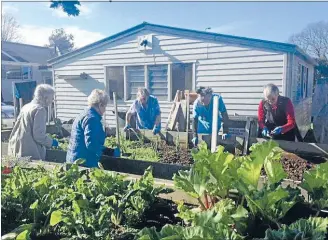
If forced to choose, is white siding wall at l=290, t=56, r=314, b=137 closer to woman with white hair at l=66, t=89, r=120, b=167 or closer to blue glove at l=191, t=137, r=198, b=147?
blue glove at l=191, t=137, r=198, b=147

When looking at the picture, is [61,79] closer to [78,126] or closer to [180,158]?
[180,158]

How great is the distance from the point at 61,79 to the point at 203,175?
9013mm

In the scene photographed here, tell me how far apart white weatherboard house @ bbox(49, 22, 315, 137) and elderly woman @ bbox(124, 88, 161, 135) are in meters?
2.55

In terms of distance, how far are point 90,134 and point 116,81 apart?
6319 mm

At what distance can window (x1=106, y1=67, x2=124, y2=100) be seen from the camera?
27.8ft

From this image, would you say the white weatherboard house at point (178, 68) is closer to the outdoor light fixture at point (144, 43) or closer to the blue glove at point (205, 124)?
the outdoor light fixture at point (144, 43)

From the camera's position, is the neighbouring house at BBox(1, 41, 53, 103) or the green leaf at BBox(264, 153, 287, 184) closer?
the green leaf at BBox(264, 153, 287, 184)

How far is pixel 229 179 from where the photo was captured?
1.28 metres

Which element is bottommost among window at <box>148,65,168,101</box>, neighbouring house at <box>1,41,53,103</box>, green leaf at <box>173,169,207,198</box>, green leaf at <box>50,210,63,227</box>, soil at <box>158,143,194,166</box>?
soil at <box>158,143,194,166</box>

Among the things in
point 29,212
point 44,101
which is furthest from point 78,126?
point 29,212

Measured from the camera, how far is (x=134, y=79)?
27.1ft

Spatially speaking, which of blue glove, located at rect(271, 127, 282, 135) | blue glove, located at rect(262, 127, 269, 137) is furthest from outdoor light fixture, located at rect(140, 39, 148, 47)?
blue glove, located at rect(271, 127, 282, 135)

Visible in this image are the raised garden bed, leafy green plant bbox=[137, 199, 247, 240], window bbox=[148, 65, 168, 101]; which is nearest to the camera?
leafy green plant bbox=[137, 199, 247, 240]

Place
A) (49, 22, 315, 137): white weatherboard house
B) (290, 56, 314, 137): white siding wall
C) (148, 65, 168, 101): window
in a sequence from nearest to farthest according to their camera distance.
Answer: (49, 22, 315, 137): white weatherboard house → (290, 56, 314, 137): white siding wall → (148, 65, 168, 101): window
